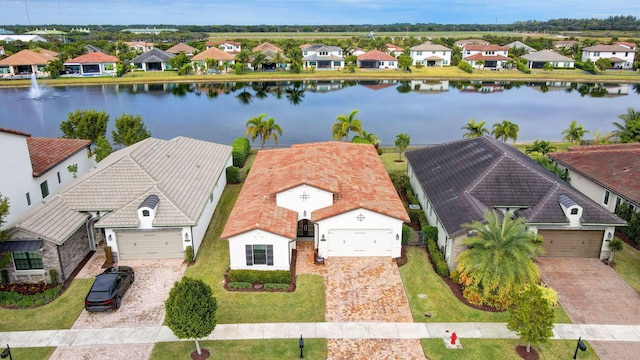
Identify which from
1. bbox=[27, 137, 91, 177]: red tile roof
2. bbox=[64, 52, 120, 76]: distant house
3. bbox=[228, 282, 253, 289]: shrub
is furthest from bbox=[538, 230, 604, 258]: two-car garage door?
bbox=[64, 52, 120, 76]: distant house

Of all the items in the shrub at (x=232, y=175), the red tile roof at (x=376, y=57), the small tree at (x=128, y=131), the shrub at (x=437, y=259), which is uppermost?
the red tile roof at (x=376, y=57)

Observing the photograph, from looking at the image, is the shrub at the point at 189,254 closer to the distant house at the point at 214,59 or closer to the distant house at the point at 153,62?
the distant house at the point at 214,59

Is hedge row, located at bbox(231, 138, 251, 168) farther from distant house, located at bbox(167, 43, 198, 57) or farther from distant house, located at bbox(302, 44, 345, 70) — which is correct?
distant house, located at bbox(167, 43, 198, 57)

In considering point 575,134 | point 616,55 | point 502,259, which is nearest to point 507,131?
point 575,134

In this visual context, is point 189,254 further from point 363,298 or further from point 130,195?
point 363,298

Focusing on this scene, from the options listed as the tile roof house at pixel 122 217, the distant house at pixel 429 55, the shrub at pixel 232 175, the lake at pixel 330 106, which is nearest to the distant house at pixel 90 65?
the lake at pixel 330 106

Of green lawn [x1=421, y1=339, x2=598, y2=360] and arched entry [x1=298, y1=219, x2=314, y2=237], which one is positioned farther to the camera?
arched entry [x1=298, y1=219, x2=314, y2=237]
